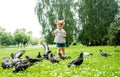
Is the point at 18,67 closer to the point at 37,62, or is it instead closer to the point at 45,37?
the point at 37,62

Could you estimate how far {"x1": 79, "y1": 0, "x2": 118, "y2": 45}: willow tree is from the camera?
54.4 meters

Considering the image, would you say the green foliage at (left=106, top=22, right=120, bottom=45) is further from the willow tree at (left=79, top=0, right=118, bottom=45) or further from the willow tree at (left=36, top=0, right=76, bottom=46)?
the willow tree at (left=36, top=0, right=76, bottom=46)

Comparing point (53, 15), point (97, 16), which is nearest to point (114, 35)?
point (97, 16)

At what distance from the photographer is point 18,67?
9578mm

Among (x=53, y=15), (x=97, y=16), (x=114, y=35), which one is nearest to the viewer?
(x=114, y=35)

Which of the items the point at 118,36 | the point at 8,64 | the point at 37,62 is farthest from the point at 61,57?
the point at 118,36

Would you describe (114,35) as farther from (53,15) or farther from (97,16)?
(53,15)

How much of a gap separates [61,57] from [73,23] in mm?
41160

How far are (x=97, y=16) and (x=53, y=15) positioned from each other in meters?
9.43

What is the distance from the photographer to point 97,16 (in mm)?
54844

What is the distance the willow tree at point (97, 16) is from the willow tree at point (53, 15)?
108 inches

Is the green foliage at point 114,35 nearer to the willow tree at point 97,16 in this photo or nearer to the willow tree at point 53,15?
the willow tree at point 97,16

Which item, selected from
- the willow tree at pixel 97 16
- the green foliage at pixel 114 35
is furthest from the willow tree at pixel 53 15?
the green foliage at pixel 114 35

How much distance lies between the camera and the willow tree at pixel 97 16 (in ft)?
178
